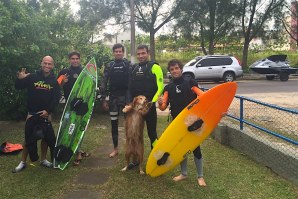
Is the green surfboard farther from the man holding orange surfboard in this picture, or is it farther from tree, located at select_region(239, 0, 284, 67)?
tree, located at select_region(239, 0, 284, 67)

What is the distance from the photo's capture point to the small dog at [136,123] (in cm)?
487

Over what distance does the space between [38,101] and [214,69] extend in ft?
Answer: 53.5

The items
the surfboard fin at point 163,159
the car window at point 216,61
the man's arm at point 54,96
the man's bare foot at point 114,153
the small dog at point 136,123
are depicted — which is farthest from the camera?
the car window at point 216,61

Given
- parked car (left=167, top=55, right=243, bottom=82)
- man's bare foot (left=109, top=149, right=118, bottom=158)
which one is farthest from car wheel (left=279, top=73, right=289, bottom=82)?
man's bare foot (left=109, top=149, right=118, bottom=158)

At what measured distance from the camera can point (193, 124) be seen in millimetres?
4516

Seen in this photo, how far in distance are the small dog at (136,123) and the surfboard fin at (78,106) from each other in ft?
2.68

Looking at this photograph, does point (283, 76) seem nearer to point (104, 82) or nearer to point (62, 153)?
point (104, 82)

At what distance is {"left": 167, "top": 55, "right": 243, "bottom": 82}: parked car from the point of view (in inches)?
795

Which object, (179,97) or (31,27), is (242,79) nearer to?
(31,27)

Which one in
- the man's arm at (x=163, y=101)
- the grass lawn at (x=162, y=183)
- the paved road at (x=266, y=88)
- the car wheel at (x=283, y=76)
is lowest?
the grass lawn at (x=162, y=183)

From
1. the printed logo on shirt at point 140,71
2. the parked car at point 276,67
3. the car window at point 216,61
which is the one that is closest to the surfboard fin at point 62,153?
the printed logo on shirt at point 140,71

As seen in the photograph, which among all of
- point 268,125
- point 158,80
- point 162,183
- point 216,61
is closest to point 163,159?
point 162,183

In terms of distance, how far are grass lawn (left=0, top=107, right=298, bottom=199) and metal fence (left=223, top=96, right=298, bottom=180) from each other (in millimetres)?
359

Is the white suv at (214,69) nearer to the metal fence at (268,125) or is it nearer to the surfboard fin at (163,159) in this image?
the metal fence at (268,125)
